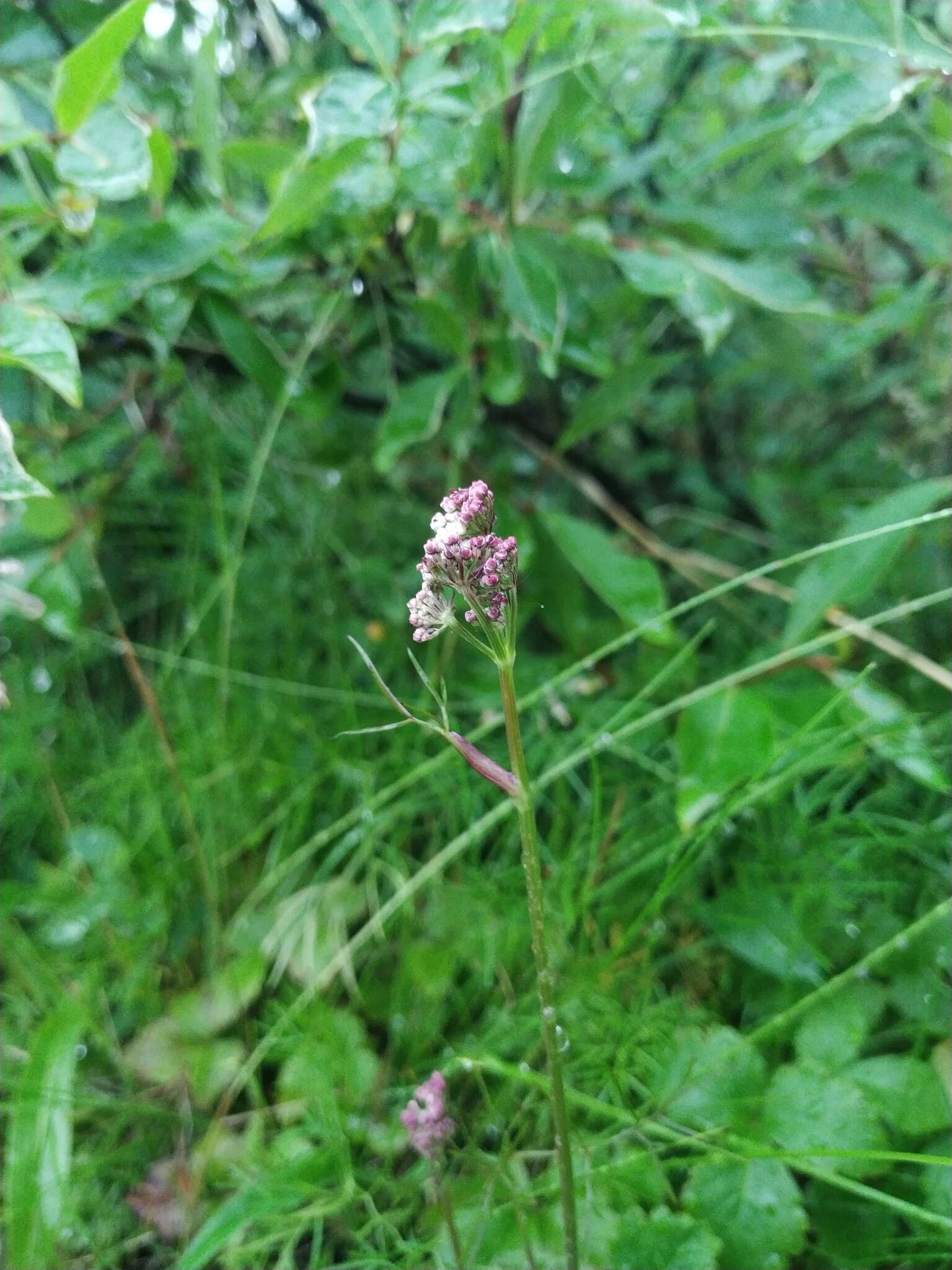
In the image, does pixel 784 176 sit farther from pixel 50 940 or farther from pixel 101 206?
pixel 50 940

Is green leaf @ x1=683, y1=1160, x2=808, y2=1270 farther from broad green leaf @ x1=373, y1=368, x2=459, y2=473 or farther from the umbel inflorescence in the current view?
broad green leaf @ x1=373, y1=368, x2=459, y2=473

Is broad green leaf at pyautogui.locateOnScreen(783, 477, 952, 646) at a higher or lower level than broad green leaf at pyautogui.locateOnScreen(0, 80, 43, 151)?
lower

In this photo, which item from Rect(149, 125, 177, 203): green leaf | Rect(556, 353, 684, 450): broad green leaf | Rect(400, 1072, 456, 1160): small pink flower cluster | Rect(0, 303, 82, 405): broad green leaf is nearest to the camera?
Rect(400, 1072, 456, 1160): small pink flower cluster

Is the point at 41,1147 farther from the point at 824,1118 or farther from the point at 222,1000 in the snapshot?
the point at 824,1118

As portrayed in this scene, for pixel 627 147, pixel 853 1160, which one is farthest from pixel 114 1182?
pixel 627 147

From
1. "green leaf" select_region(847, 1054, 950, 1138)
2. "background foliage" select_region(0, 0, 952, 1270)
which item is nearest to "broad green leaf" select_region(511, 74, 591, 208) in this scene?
"background foliage" select_region(0, 0, 952, 1270)

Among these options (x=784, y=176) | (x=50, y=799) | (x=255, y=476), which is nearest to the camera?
(x=255, y=476)
